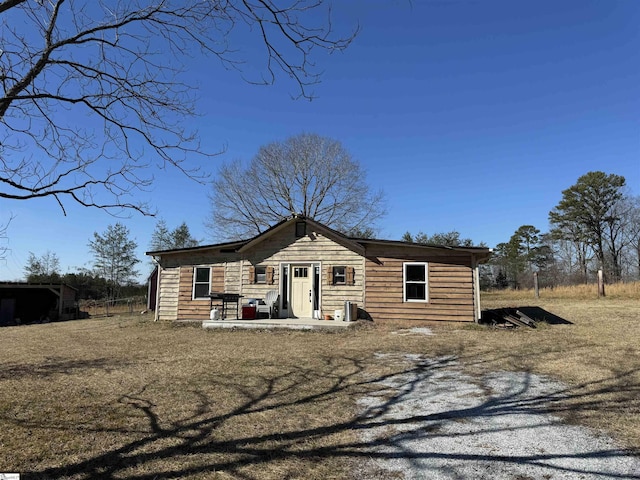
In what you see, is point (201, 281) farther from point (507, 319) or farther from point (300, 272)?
point (507, 319)

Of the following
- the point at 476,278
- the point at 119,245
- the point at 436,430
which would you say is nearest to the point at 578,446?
the point at 436,430

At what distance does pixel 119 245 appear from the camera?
3281 centimetres

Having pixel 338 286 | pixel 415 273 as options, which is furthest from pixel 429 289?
pixel 338 286

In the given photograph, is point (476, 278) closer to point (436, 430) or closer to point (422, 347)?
point (422, 347)

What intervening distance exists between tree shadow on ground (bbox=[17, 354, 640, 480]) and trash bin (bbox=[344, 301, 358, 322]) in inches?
253

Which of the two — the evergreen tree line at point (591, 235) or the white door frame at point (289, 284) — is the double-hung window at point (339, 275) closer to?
the white door frame at point (289, 284)

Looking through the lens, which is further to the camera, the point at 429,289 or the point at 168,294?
the point at 168,294

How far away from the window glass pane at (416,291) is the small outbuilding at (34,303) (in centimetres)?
1804

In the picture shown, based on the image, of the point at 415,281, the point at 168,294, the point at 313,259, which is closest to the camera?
the point at 415,281

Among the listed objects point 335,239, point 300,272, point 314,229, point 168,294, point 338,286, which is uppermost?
point 314,229

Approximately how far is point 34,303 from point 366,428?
77.1 ft

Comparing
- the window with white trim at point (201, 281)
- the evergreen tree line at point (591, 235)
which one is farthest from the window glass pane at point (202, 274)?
the evergreen tree line at point (591, 235)

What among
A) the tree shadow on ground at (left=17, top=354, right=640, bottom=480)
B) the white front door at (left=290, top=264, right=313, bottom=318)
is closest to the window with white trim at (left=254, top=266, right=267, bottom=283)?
the white front door at (left=290, top=264, right=313, bottom=318)

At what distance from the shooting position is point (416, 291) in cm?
1278
